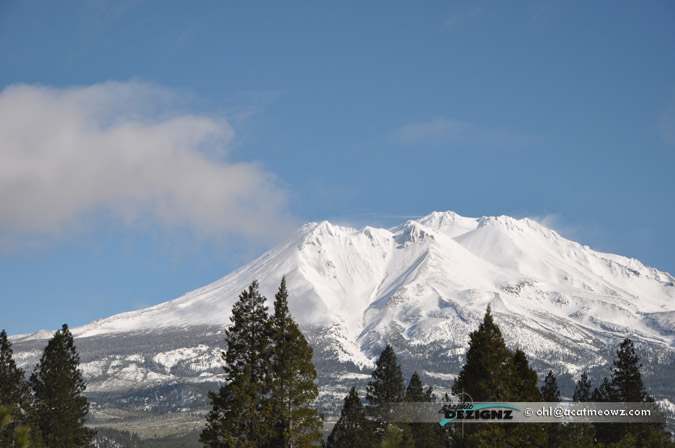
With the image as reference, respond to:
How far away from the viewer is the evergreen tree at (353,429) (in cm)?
→ 8138

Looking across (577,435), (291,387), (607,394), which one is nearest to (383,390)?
(577,435)

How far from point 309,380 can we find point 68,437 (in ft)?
129

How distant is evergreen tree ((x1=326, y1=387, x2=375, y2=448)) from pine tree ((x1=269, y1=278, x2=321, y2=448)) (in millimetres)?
31841

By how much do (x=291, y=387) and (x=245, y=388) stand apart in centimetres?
320

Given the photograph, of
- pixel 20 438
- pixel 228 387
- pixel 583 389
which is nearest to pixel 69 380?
pixel 228 387

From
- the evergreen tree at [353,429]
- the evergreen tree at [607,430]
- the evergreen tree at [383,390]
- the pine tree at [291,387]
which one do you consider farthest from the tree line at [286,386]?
the evergreen tree at [607,430]

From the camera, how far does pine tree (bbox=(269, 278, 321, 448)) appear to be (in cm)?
4903

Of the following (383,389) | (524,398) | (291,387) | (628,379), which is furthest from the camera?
(628,379)

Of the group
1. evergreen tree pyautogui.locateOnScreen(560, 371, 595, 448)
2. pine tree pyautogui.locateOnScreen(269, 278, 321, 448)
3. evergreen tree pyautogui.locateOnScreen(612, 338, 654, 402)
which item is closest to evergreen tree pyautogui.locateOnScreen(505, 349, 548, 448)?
pine tree pyautogui.locateOnScreen(269, 278, 321, 448)

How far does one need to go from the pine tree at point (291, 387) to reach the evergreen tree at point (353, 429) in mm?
31841

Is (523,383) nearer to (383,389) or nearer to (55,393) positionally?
(383,389)

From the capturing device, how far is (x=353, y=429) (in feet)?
272

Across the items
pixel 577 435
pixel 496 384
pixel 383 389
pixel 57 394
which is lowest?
pixel 577 435

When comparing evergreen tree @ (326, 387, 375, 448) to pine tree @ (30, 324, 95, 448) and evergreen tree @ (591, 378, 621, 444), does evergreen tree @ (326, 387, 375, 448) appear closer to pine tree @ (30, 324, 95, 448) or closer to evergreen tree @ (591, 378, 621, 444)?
evergreen tree @ (591, 378, 621, 444)
